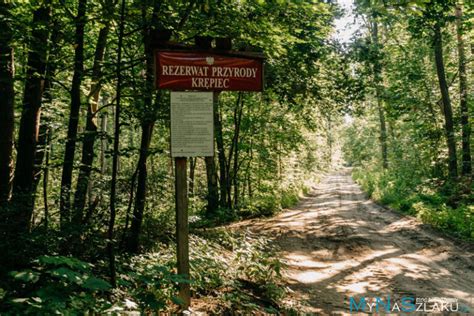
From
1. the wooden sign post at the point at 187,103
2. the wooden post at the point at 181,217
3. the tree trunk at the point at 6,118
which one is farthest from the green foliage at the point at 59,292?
the tree trunk at the point at 6,118

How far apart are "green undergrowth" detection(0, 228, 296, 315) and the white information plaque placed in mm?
1475

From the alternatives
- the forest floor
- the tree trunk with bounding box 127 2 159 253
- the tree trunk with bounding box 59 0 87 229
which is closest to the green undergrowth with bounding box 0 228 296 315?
the tree trunk with bounding box 127 2 159 253

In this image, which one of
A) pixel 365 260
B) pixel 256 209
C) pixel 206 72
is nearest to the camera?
pixel 206 72

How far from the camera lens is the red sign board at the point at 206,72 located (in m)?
4.44

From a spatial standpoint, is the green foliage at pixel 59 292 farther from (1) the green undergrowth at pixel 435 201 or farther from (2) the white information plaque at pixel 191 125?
(1) the green undergrowth at pixel 435 201

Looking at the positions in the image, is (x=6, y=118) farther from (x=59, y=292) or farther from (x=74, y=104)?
(x=59, y=292)

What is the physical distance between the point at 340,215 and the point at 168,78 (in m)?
12.6

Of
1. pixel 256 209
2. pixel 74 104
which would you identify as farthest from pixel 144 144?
pixel 256 209

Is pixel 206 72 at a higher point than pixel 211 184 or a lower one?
higher

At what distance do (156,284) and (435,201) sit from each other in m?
15.0

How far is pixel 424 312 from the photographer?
5.44 meters

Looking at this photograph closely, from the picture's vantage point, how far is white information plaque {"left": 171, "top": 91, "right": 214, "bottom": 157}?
4426mm

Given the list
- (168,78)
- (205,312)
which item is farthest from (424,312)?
(168,78)

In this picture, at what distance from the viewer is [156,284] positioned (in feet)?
10.9
